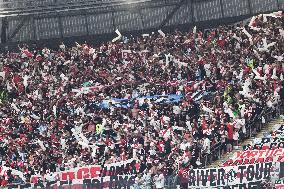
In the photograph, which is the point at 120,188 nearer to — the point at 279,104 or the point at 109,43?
the point at 279,104

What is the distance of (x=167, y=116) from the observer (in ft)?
91.5

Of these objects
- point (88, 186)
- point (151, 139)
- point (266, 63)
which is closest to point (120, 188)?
point (88, 186)

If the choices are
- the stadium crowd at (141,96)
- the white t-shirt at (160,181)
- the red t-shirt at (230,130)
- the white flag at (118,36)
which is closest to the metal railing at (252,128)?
the stadium crowd at (141,96)

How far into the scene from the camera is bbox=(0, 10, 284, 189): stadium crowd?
1013 inches

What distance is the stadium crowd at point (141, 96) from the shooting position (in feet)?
84.4

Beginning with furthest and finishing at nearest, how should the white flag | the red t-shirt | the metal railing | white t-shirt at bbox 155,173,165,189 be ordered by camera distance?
the white flag < the red t-shirt < the metal railing < white t-shirt at bbox 155,173,165,189

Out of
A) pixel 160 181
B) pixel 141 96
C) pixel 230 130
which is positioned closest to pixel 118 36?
pixel 141 96

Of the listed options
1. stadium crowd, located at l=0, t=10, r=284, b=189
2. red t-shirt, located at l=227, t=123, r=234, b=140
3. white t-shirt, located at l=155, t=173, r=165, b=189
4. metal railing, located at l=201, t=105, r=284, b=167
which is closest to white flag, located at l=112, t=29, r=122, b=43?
stadium crowd, located at l=0, t=10, r=284, b=189

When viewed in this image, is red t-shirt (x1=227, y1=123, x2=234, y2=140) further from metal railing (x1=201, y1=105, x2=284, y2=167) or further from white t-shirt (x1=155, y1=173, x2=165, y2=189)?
white t-shirt (x1=155, y1=173, x2=165, y2=189)

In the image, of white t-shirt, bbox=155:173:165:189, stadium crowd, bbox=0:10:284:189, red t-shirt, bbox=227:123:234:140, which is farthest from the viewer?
stadium crowd, bbox=0:10:284:189

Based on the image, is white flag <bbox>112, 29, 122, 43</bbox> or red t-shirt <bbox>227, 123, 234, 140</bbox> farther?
white flag <bbox>112, 29, 122, 43</bbox>

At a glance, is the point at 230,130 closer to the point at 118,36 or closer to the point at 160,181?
the point at 160,181

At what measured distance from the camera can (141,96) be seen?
2958 cm

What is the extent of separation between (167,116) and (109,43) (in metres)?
6.54
